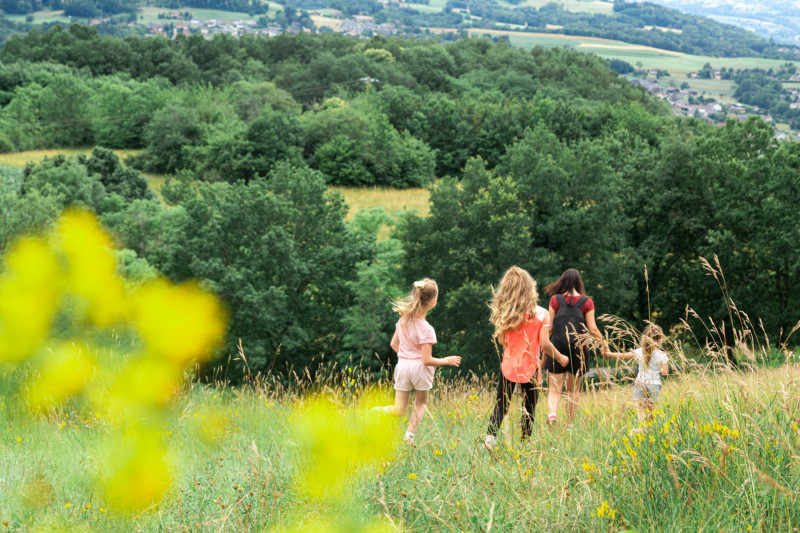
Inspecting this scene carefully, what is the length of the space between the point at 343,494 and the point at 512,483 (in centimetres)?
82

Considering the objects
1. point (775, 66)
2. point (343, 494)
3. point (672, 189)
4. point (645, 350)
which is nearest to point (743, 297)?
point (672, 189)

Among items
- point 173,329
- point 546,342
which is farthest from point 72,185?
point 546,342

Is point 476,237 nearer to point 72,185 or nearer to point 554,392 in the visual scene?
point 554,392

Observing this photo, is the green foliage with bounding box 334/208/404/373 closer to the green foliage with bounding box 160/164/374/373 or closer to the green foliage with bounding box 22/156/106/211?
the green foliage with bounding box 160/164/374/373

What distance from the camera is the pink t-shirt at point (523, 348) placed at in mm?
4652

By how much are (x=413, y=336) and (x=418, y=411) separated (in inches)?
22.3

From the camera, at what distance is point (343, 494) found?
10.2ft

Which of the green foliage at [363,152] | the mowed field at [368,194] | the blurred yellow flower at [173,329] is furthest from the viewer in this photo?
the green foliage at [363,152]

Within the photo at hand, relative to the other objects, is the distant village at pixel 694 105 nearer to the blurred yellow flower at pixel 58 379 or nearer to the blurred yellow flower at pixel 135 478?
the blurred yellow flower at pixel 58 379

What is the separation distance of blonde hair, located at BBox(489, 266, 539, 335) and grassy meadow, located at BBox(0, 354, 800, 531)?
966mm

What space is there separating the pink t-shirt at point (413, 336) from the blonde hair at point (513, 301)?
52cm

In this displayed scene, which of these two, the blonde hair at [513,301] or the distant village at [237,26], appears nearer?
the blonde hair at [513,301]

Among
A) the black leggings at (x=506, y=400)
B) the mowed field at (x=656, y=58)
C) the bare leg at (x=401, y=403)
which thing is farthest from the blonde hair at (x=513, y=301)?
the mowed field at (x=656, y=58)

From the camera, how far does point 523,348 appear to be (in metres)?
4.71
